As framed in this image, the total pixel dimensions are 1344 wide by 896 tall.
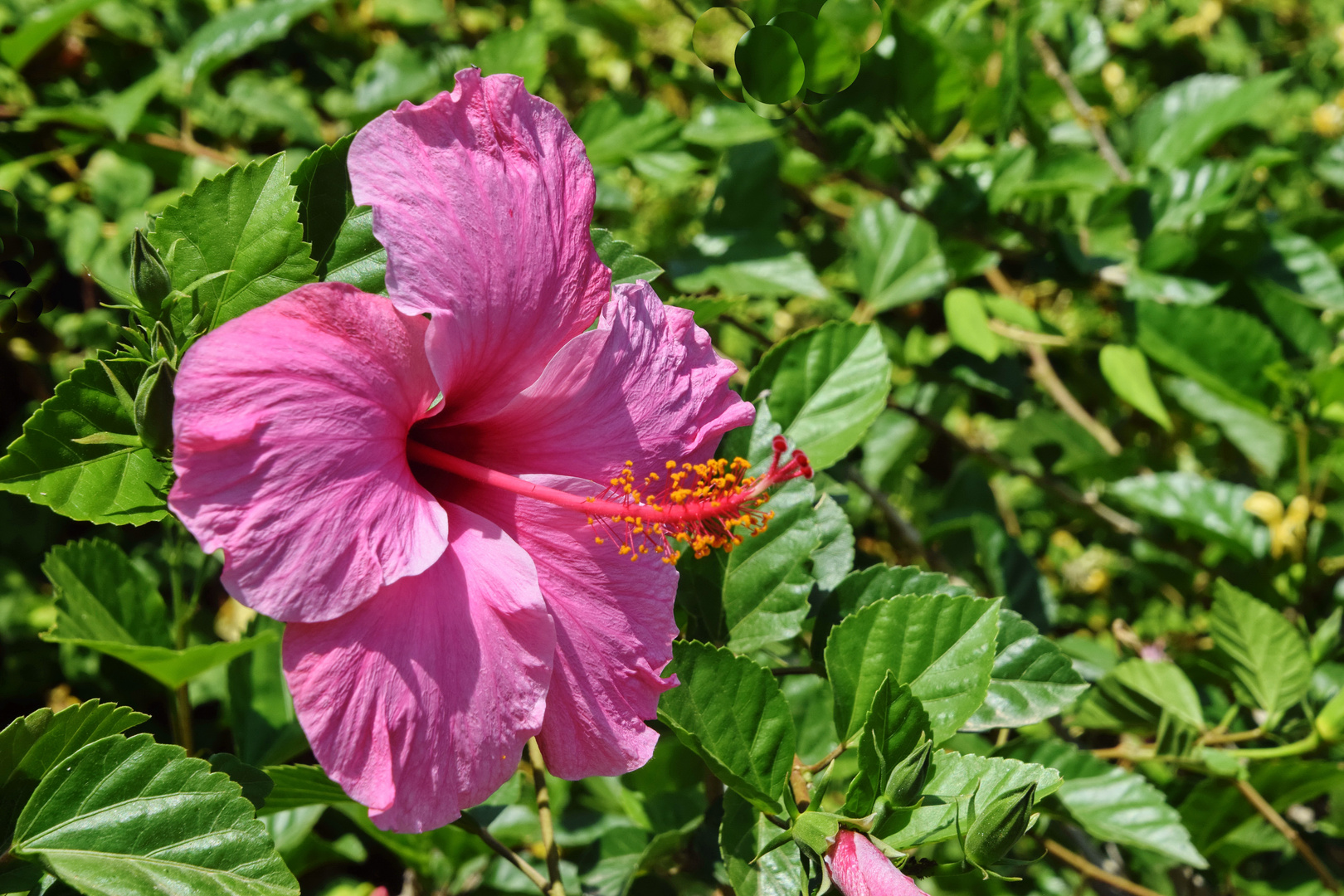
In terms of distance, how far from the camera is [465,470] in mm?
963

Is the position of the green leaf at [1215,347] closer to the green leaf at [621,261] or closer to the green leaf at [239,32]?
the green leaf at [621,261]

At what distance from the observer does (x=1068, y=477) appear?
230 centimetres

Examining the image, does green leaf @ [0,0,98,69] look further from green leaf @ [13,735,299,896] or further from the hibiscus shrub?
green leaf @ [13,735,299,896]

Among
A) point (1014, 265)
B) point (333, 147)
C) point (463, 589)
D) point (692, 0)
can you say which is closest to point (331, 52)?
point (692, 0)

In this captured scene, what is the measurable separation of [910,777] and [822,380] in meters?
0.62

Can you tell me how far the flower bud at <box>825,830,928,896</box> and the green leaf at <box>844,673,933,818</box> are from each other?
0.04 metres

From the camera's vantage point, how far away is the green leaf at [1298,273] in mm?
1948

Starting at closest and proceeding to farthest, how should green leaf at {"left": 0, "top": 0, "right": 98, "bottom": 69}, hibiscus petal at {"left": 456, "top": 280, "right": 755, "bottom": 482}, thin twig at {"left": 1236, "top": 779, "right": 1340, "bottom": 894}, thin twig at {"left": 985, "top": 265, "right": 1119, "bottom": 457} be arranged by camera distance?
hibiscus petal at {"left": 456, "top": 280, "right": 755, "bottom": 482} < thin twig at {"left": 1236, "top": 779, "right": 1340, "bottom": 894} < green leaf at {"left": 0, "top": 0, "right": 98, "bottom": 69} < thin twig at {"left": 985, "top": 265, "right": 1119, "bottom": 457}

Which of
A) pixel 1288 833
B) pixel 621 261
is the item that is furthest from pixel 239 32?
pixel 1288 833

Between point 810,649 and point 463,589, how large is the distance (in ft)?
1.76

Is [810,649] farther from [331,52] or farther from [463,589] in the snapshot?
[331,52]

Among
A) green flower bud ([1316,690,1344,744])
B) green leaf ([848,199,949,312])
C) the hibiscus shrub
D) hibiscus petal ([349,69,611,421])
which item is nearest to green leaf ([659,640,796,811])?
the hibiscus shrub

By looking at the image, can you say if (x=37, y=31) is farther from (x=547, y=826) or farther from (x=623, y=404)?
(x=547, y=826)

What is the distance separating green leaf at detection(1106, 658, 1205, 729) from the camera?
151 centimetres
